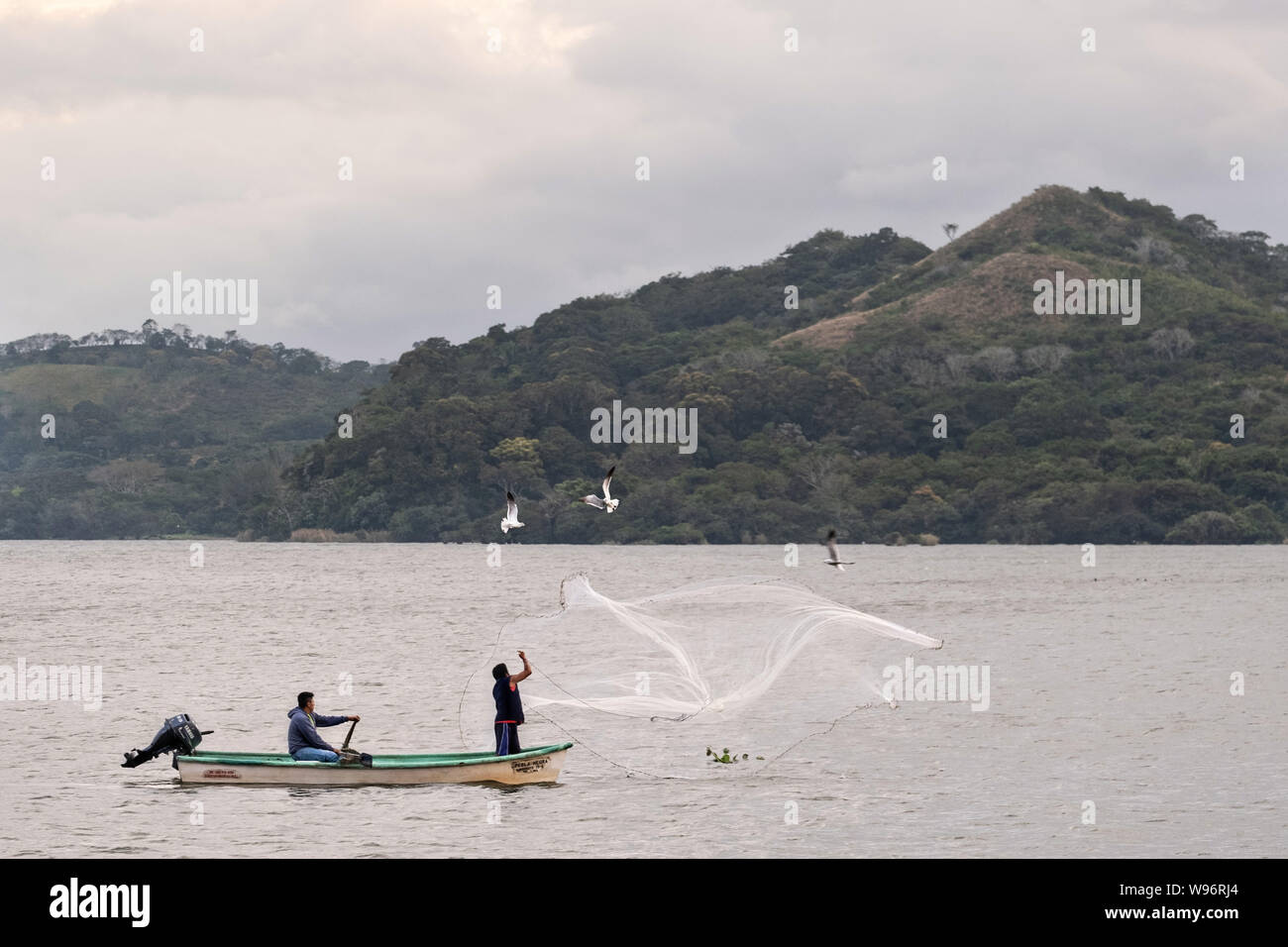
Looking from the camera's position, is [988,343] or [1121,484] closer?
[1121,484]

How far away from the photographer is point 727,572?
99.7m

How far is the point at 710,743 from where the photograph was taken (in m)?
34.3

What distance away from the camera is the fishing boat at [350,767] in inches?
1043

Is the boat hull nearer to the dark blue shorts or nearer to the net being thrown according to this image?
the dark blue shorts

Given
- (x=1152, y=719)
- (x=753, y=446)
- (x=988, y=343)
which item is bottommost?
(x=1152, y=719)

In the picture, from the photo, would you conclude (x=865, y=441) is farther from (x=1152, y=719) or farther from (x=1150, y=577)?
(x=1152, y=719)

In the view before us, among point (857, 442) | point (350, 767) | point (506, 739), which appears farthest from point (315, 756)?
point (857, 442)

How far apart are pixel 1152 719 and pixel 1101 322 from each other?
159 meters

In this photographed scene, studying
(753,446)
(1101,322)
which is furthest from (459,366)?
(1101,322)
